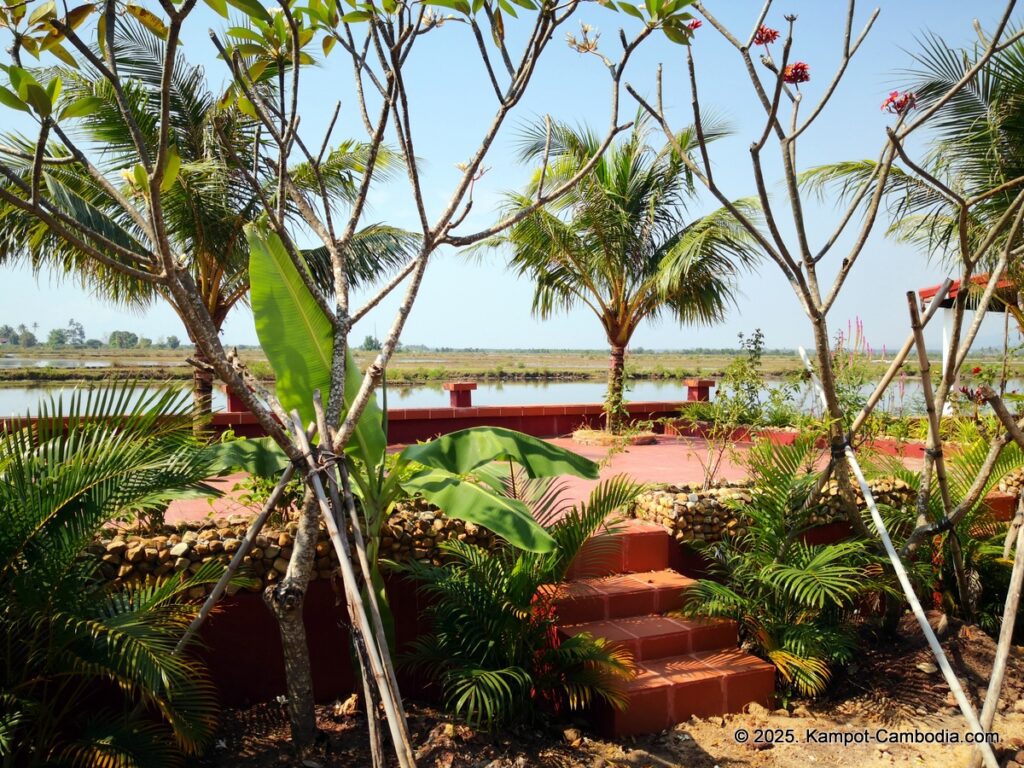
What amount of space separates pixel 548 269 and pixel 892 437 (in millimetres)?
5458

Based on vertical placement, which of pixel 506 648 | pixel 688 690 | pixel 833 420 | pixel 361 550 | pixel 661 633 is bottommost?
pixel 688 690

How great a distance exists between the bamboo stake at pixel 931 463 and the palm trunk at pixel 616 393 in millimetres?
5861

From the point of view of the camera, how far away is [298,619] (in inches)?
133

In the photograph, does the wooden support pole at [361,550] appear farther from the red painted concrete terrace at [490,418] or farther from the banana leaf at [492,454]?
the red painted concrete terrace at [490,418]

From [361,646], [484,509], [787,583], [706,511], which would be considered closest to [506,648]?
Answer: [484,509]

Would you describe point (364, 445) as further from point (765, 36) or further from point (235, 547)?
point (765, 36)

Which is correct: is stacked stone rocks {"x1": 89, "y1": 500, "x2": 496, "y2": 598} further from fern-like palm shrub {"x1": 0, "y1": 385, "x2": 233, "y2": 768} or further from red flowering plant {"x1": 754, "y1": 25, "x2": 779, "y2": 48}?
red flowering plant {"x1": 754, "y1": 25, "x2": 779, "y2": 48}

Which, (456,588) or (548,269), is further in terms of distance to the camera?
(548,269)

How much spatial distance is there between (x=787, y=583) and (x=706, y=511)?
0.97m

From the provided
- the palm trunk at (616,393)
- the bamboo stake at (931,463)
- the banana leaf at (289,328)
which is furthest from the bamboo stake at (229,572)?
the palm trunk at (616,393)

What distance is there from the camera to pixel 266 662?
3891 mm

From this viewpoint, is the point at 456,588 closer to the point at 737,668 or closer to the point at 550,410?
the point at 737,668

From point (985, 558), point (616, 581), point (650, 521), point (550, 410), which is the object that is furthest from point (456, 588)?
point (550, 410)

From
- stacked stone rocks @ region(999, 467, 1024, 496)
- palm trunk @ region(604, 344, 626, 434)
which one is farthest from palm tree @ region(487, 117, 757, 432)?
stacked stone rocks @ region(999, 467, 1024, 496)
